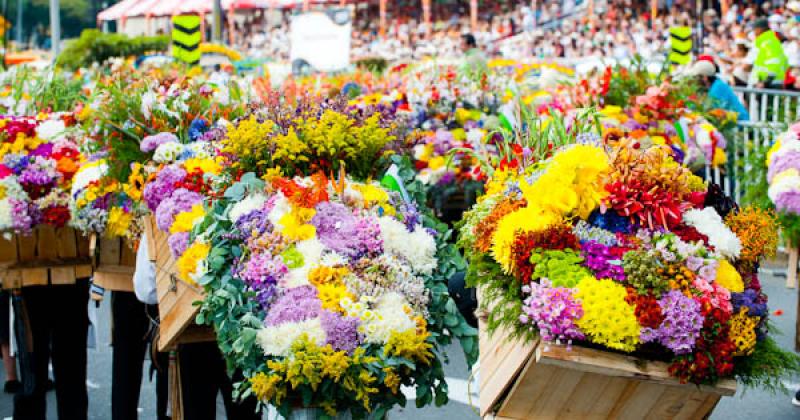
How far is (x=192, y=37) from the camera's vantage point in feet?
54.1

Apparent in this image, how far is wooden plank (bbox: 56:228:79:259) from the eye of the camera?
5.76 metres

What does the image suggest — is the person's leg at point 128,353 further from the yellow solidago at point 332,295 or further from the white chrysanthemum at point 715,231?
the white chrysanthemum at point 715,231

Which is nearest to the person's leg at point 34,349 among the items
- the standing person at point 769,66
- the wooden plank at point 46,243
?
the wooden plank at point 46,243

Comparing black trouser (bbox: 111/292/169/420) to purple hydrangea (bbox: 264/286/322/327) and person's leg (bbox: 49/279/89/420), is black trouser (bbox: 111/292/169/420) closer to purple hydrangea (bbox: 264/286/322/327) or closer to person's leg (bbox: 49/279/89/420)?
person's leg (bbox: 49/279/89/420)

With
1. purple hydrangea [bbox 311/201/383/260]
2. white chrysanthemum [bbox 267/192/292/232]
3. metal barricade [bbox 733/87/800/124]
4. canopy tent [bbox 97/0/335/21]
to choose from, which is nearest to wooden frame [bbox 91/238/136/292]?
white chrysanthemum [bbox 267/192/292/232]

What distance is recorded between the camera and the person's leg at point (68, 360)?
5.47 meters

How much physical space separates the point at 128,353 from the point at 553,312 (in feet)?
9.19

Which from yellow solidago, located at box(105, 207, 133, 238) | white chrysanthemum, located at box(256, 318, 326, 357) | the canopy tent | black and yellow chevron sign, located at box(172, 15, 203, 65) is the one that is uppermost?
the canopy tent

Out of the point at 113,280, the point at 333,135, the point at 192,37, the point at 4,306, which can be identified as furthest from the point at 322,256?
the point at 192,37

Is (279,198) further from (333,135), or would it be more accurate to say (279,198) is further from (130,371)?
(130,371)

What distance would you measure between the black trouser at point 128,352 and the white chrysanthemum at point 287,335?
1982 mm

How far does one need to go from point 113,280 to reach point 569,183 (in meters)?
2.76

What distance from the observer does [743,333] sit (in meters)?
3.15

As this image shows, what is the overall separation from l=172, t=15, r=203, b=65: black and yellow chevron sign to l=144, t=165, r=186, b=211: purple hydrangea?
462 inches
